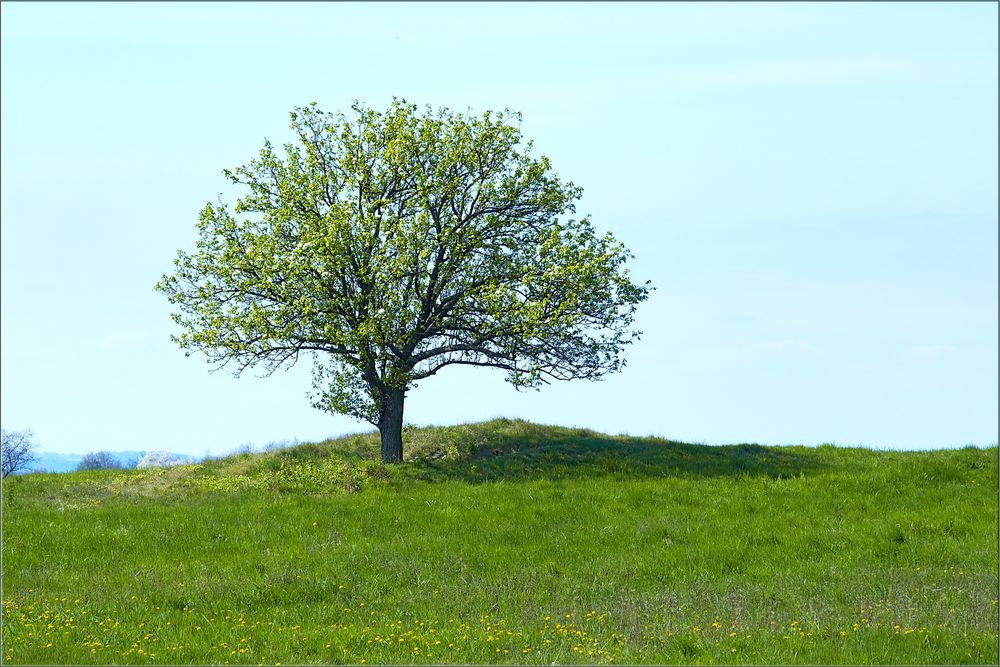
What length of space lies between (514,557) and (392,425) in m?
12.9

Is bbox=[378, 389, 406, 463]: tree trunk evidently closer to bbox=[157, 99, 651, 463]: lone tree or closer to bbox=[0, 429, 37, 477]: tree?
bbox=[157, 99, 651, 463]: lone tree

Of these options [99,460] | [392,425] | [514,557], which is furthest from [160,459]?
[514,557]

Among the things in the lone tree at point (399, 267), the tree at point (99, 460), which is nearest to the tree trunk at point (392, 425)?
the lone tree at point (399, 267)

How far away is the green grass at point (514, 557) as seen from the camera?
15.5 meters

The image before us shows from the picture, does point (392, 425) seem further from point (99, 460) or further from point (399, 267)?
point (99, 460)

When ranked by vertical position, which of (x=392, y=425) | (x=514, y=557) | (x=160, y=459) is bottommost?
(x=514, y=557)

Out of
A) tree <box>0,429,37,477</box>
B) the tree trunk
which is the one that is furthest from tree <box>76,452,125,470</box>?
the tree trunk

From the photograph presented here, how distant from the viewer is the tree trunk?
111 feet

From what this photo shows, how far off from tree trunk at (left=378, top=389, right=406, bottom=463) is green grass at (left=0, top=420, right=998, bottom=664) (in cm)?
107

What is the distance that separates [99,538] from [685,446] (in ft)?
68.5

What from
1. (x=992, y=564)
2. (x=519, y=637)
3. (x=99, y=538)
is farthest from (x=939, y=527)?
(x=99, y=538)

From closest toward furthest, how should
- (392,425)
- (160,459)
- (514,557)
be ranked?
(514,557) → (392,425) → (160,459)

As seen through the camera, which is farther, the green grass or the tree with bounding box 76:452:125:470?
the tree with bounding box 76:452:125:470

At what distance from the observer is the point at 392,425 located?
3416cm
